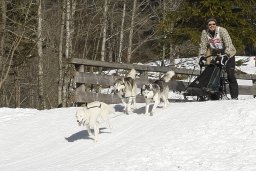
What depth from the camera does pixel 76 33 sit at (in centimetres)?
2770

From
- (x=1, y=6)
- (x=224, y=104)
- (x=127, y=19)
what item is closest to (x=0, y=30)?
(x=1, y=6)

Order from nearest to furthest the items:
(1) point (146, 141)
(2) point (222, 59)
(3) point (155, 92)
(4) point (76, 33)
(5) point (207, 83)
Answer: (1) point (146, 141), (3) point (155, 92), (5) point (207, 83), (2) point (222, 59), (4) point (76, 33)

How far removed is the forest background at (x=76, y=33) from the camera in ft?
57.6

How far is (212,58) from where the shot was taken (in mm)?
11492

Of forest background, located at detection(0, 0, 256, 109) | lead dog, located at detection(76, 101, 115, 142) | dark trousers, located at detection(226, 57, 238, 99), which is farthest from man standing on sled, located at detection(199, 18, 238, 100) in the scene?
forest background, located at detection(0, 0, 256, 109)

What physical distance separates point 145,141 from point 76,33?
65.0 feet

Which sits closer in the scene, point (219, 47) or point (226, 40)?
point (226, 40)

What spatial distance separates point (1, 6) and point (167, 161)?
1569 cm

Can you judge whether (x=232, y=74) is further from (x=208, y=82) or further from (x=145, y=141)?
(x=145, y=141)

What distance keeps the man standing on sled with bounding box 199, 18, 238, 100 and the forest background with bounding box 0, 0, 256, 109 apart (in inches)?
219

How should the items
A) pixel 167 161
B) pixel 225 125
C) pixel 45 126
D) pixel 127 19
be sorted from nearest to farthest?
pixel 167 161
pixel 225 125
pixel 45 126
pixel 127 19

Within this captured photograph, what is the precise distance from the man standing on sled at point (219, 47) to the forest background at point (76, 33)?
5.57 metres

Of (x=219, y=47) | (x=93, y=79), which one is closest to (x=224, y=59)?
(x=219, y=47)

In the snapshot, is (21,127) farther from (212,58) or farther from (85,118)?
(212,58)
